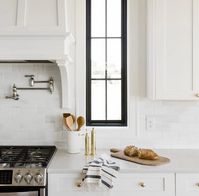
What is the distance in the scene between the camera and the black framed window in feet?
8.79

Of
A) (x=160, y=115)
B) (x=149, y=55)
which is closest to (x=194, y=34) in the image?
(x=149, y=55)

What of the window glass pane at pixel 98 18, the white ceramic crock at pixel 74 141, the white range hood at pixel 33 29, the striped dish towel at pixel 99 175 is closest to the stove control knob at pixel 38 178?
the striped dish towel at pixel 99 175

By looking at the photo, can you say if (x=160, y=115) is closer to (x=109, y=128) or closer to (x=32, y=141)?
(x=109, y=128)

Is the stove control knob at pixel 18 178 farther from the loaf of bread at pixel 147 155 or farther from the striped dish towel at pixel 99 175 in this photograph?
the loaf of bread at pixel 147 155

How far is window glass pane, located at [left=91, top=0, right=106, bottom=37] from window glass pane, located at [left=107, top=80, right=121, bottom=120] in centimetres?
45

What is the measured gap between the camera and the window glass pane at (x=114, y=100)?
8.84ft

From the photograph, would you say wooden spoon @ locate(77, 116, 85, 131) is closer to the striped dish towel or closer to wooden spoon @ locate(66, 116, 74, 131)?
wooden spoon @ locate(66, 116, 74, 131)

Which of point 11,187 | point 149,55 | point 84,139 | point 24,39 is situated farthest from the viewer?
point 84,139

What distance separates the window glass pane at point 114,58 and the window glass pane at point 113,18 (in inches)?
2.8

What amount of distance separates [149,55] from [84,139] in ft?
2.91

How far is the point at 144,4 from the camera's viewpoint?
2.58 m

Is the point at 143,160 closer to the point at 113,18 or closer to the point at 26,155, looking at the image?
the point at 26,155

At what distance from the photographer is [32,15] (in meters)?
2.21

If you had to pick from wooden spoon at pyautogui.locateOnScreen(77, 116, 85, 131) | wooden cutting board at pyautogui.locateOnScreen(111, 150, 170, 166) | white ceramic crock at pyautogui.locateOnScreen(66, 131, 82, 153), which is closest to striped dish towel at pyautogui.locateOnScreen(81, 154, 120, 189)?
wooden cutting board at pyautogui.locateOnScreen(111, 150, 170, 166)
